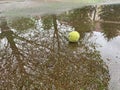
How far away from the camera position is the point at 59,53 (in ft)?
18.5

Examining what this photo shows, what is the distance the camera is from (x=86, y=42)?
6168 mm

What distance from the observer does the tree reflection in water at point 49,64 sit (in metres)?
4.55

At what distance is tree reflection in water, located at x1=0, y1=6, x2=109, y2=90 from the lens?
14.9 ft

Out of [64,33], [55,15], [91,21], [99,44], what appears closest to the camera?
[99,44]

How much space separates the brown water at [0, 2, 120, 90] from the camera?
4.61 m

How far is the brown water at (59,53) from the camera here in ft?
15.1

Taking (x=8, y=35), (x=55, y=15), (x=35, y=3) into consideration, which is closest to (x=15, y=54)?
(x=8, y=35)

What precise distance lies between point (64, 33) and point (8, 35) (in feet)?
4.88

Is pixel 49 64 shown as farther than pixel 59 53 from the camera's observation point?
No

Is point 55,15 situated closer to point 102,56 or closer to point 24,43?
point 24,43

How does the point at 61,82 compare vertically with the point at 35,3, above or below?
below

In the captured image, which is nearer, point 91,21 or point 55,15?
point 91,21

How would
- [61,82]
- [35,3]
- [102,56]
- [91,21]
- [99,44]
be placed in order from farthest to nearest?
1. [35,3]
2. [91,21]
3. [99,44]
4. [102,56]
5. [61,82]

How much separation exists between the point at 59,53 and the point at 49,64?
531mm
